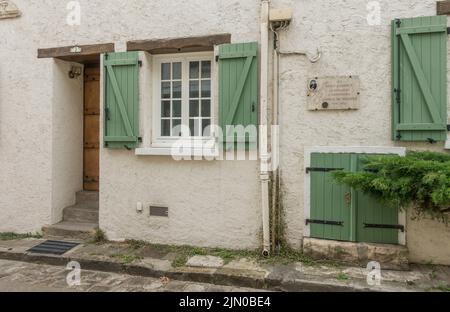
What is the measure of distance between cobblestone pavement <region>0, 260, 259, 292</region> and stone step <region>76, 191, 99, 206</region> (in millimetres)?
1703

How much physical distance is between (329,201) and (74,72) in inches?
198

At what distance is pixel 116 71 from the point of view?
→ 5.55 meters

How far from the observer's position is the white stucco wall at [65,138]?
237 inches

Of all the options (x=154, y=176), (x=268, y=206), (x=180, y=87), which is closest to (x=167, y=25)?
(x=180, y=87)

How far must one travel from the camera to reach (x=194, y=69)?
5539 millimetres

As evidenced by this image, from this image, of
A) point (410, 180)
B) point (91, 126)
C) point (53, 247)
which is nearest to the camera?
point (410, 180)

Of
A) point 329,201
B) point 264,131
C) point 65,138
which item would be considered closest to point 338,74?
point 264,131

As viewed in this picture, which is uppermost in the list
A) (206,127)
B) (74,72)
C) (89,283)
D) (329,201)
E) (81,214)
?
(74,72)

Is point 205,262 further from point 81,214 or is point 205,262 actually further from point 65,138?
point 65,138

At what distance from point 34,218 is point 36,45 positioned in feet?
10.0

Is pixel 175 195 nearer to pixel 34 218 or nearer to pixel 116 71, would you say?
pixel 116 71

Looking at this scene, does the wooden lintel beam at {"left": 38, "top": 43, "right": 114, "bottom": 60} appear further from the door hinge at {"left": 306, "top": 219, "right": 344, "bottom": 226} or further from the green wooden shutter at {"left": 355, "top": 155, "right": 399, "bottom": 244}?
the green wooden shutter at {"left": 355, "top": 155, "right": 399, "bottom": 244}

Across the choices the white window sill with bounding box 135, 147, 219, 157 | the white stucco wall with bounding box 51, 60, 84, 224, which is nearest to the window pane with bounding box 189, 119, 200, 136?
the white window sill with bounding box 135, 147, 219, 157

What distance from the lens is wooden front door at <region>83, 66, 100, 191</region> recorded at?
6621 millimetres
